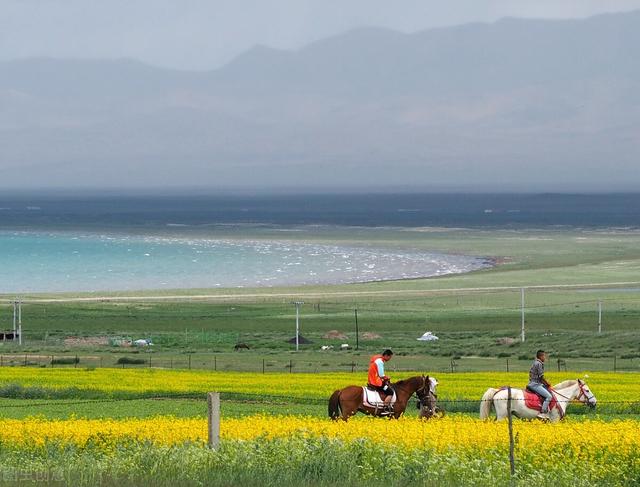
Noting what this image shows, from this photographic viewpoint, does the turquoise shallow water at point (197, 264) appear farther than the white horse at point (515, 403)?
Yes

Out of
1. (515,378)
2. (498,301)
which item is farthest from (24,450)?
(498,301)

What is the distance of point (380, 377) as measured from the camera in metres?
27.5

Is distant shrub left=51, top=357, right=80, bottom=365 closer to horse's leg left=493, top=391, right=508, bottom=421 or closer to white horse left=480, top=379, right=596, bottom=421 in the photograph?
white horse left=480, top=379, right=596, bottom=421

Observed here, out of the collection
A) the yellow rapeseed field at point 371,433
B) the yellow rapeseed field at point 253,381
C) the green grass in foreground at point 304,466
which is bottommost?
the yellow rapeseed field at point 253,381

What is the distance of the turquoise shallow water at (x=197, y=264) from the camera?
11994 cm

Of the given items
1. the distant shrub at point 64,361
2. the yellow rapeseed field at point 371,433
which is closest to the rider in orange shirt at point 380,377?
the yellow rapeseed field at point 371,433

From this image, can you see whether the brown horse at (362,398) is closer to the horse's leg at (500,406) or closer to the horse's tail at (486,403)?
the horse's tail at (486,403)

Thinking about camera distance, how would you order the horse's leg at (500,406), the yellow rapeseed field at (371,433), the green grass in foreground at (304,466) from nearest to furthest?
the green grass in foreground at (304,466), the yellow rapeseed field at (371,433), the horse's leg at (500,406)

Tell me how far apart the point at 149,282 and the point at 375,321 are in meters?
43.1

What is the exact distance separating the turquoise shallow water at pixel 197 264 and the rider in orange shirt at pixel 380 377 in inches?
3446

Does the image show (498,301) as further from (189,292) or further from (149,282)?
(149,282)

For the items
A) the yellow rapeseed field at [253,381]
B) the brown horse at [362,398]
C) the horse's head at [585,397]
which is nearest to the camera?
the brown horse at [362,398]

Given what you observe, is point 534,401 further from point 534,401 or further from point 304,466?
point 304,466

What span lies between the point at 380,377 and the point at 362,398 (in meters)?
0.66
